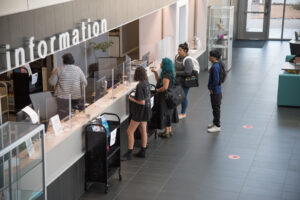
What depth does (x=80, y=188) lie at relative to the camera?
7109 millimetres

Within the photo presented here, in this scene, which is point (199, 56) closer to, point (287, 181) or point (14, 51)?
point (287, 181)

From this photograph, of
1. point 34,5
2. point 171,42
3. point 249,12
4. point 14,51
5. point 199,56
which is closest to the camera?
point 34,5

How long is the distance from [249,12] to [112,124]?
51.2 ft

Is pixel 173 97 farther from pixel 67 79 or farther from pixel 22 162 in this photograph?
pixel 22 162

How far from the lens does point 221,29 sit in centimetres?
1538

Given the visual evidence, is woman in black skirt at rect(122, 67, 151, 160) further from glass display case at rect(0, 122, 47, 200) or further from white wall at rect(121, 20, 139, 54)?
white wall at rect(121, 20, 139, 54)

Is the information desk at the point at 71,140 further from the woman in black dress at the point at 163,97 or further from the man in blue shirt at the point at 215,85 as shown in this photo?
the man in blue shirt at the point at 215,85

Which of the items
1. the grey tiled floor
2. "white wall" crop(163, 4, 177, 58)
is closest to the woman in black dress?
the grey tiled floor

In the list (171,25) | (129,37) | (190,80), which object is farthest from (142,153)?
(129,37)

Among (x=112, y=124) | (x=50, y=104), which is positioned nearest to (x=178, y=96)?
(x=112, y=124)

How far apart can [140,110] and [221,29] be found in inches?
316

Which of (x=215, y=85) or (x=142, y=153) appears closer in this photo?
(x=142, y=153)

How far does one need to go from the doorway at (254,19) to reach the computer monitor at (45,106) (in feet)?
53.4

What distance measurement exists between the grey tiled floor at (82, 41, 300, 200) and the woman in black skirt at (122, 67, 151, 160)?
0.87 feet
